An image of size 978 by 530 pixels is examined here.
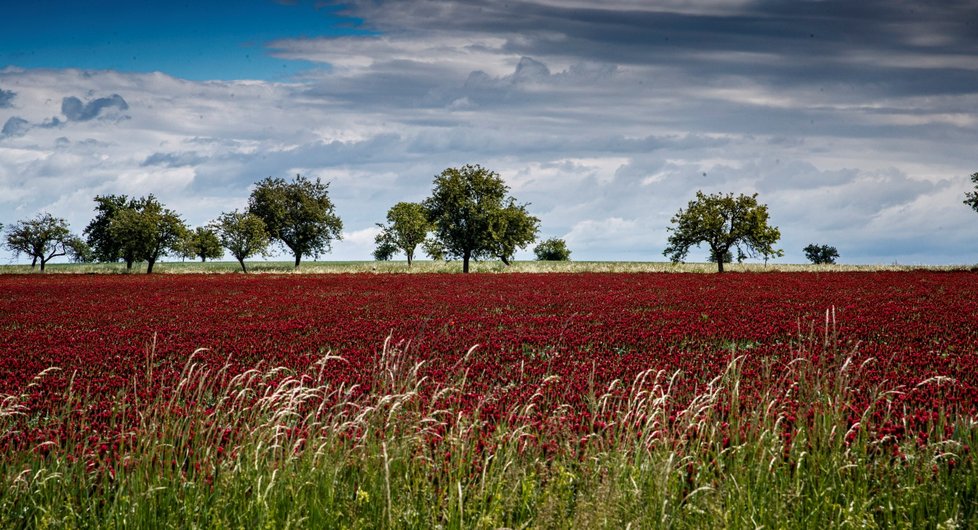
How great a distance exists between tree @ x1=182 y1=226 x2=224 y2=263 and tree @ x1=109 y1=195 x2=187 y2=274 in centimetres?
98

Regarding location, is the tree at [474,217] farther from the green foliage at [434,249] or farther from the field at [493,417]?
the field at [493,417]

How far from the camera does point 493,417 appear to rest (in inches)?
308

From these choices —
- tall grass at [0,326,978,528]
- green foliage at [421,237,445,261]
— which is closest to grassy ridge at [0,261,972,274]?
green foliage at [421,237,445,261]

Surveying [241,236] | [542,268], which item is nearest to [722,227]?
[542,268]

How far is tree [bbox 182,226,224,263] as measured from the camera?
76062 millimetres

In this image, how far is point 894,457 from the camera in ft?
21.9

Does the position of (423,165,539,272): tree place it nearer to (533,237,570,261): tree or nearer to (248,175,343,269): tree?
(248,175,343,269): tree

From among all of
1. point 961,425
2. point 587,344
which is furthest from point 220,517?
point 587,344

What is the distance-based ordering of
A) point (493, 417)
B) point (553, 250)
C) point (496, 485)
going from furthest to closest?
1. point (553, 250)
2. point (493, 417)
3. point (496, 485)

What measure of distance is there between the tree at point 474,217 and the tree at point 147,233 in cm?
2791

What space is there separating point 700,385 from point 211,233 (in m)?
76.2

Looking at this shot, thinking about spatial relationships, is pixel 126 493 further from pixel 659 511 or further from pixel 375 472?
pixel 659 511

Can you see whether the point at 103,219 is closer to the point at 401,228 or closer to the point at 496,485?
the point at 401,228

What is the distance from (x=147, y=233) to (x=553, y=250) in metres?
78.5
